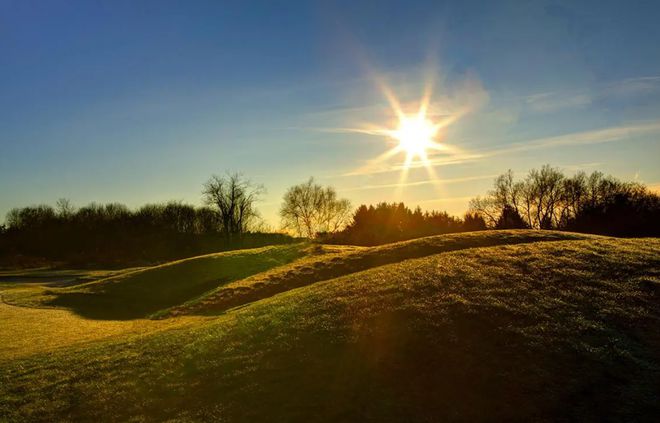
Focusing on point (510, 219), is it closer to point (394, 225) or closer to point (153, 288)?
point (394, 225)

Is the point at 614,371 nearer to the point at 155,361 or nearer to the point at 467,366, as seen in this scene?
the point at 467,366

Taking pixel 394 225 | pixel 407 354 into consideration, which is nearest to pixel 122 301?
pixel 407 354

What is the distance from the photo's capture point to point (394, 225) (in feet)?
265

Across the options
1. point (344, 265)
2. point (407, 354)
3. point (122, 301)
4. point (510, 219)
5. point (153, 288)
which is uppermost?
point (510, 219)

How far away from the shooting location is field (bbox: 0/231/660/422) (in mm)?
12266

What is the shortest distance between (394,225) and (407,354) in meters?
66.9

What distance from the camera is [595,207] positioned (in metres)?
93.2

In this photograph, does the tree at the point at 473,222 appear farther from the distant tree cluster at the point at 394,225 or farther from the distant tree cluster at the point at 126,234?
the distant tree cluster at the point at 126,234

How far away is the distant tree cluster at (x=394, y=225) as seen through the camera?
6700cm

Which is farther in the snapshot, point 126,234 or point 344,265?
point 126,234

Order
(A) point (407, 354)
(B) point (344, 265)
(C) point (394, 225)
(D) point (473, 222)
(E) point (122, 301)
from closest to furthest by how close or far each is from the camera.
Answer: (A) point (407, 354), (B) point (344, 265), (E) point (122, 301), (C) point (394, 225), (D) point (473, 222)

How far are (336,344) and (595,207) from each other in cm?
9538

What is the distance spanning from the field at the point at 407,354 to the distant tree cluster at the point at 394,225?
40437mm

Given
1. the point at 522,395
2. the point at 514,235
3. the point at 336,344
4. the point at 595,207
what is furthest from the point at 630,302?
the point at 595,207
